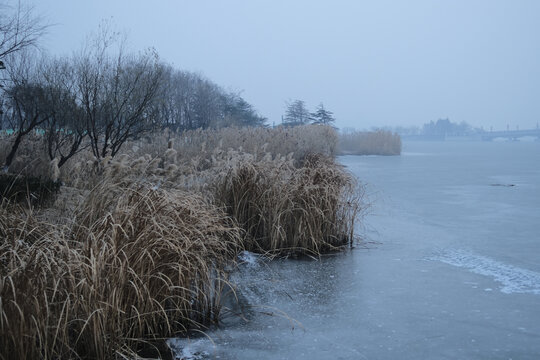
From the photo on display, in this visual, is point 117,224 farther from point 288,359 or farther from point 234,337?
point 288,359

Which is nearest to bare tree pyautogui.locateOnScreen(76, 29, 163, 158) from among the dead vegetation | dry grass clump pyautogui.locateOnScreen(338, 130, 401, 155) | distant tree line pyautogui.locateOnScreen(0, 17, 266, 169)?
distant tree line pyautogui.locateOnScreen(0, 17, 266, 169)

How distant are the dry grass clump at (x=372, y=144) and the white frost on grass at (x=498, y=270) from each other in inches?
1057

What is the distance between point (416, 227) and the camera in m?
7.95

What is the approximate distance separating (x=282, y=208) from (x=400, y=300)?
2.02 metres

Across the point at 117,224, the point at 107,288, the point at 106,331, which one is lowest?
the point at 106,331

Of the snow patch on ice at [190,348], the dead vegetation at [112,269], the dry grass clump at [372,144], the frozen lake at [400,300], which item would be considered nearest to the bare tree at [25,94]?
the dead vegetation at [112,269]

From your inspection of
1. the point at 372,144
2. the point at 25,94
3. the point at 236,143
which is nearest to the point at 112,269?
the point at 25,94

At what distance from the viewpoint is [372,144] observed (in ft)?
109

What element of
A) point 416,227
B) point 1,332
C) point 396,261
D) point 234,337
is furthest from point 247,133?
point 1,332

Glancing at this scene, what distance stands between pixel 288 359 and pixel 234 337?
0.50m

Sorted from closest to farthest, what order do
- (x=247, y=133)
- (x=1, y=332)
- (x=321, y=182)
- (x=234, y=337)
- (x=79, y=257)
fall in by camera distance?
(x=1, y=332)
(x=79, y=257)
(x=234, y=337)
(x=321, y=182)
(x=247, y=133)

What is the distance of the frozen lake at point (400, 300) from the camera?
3.62 m

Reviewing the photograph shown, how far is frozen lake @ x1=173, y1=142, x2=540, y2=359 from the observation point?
362cm

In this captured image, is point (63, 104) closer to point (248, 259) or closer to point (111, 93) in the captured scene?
point (111, 93)
